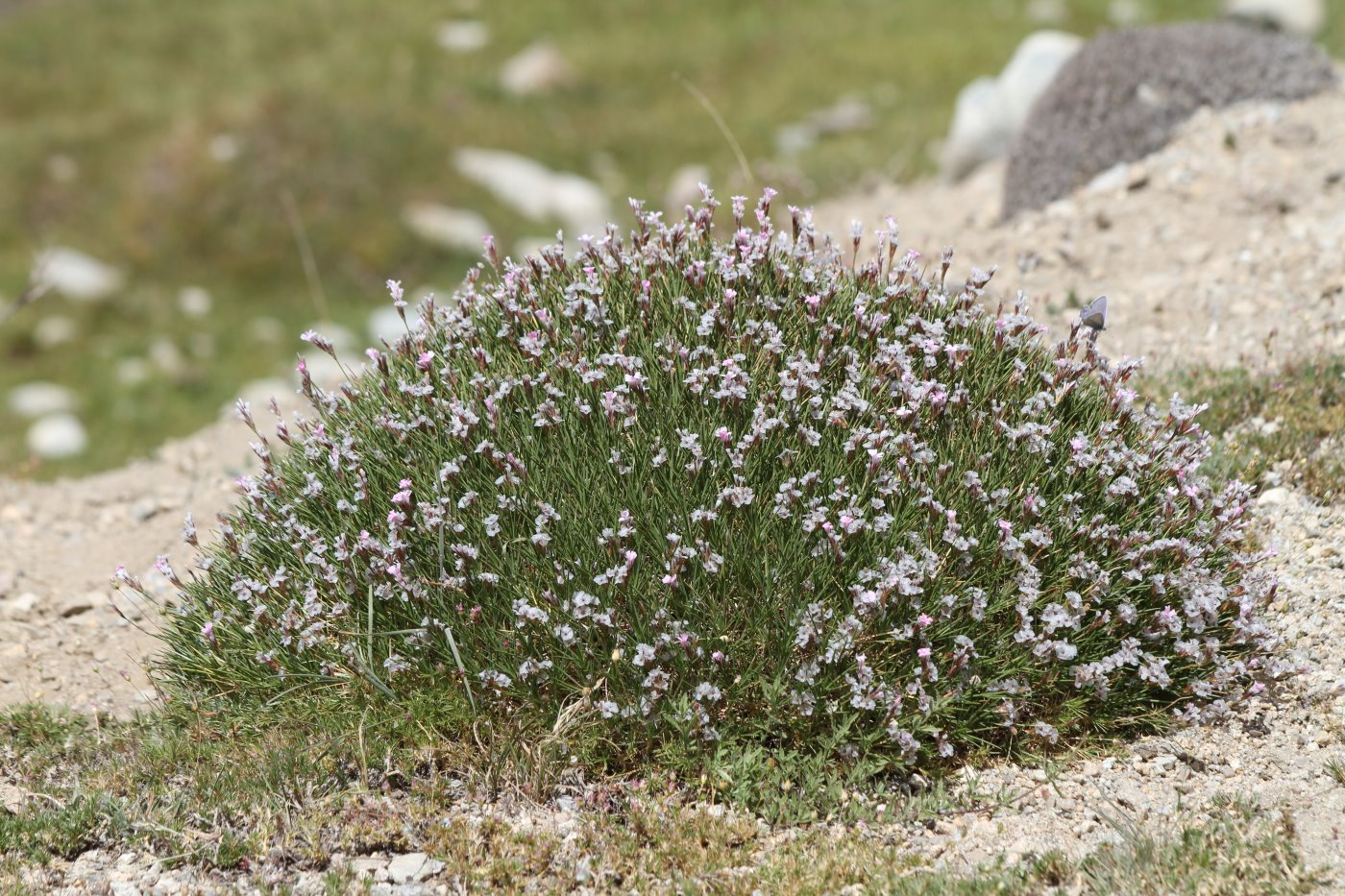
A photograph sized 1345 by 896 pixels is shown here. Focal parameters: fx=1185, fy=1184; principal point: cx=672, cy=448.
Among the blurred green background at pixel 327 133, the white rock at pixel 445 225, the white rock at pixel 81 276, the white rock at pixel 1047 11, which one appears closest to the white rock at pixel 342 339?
the blurred green background at pixel 327 133

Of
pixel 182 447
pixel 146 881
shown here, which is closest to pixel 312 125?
pixel 182 447

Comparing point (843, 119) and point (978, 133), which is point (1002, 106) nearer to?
point (978, 133)

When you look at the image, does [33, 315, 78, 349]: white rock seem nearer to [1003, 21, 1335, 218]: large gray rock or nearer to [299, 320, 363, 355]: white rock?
[299, 320, 363, 355]: white rock

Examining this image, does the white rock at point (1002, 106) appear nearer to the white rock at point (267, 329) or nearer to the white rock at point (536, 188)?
the white rock at point (536, 188)

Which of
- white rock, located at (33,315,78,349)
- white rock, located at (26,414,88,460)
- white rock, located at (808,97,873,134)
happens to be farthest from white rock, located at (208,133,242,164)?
white rock, located at (808,97,873,134)

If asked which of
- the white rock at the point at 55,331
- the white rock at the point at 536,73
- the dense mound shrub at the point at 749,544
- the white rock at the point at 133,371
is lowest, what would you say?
the dense mound shrub at the point at 749,544

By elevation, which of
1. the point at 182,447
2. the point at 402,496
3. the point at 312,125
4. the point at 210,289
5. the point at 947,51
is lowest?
the point at 402,496

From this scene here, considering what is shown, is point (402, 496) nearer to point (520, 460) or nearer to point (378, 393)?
point (520, 460)
